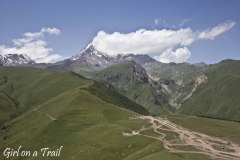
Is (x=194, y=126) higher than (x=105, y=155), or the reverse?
(x=194, y=126)

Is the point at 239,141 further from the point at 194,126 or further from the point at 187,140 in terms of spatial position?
the point at 194,126

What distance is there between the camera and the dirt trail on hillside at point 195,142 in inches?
4809

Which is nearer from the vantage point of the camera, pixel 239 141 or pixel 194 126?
pixel 239 141

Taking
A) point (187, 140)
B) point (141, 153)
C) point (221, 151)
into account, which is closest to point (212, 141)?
point (187, 140)

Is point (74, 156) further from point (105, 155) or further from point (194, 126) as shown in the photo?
point (194, 126)

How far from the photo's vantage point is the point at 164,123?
192 metres

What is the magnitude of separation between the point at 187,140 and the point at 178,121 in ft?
178

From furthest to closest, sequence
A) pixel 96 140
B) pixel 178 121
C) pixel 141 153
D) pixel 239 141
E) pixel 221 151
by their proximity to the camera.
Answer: pixel 178 121, pixel 96 140, pixel 239 141, pixel 141 153, pixel 221 151

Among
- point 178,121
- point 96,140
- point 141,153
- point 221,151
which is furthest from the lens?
point 178,121

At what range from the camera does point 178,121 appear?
653 ft

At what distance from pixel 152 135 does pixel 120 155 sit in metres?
20.9

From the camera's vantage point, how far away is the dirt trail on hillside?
122m

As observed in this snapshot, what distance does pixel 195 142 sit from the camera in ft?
463

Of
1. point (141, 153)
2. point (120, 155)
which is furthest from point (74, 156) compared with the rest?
point (141, 153)
